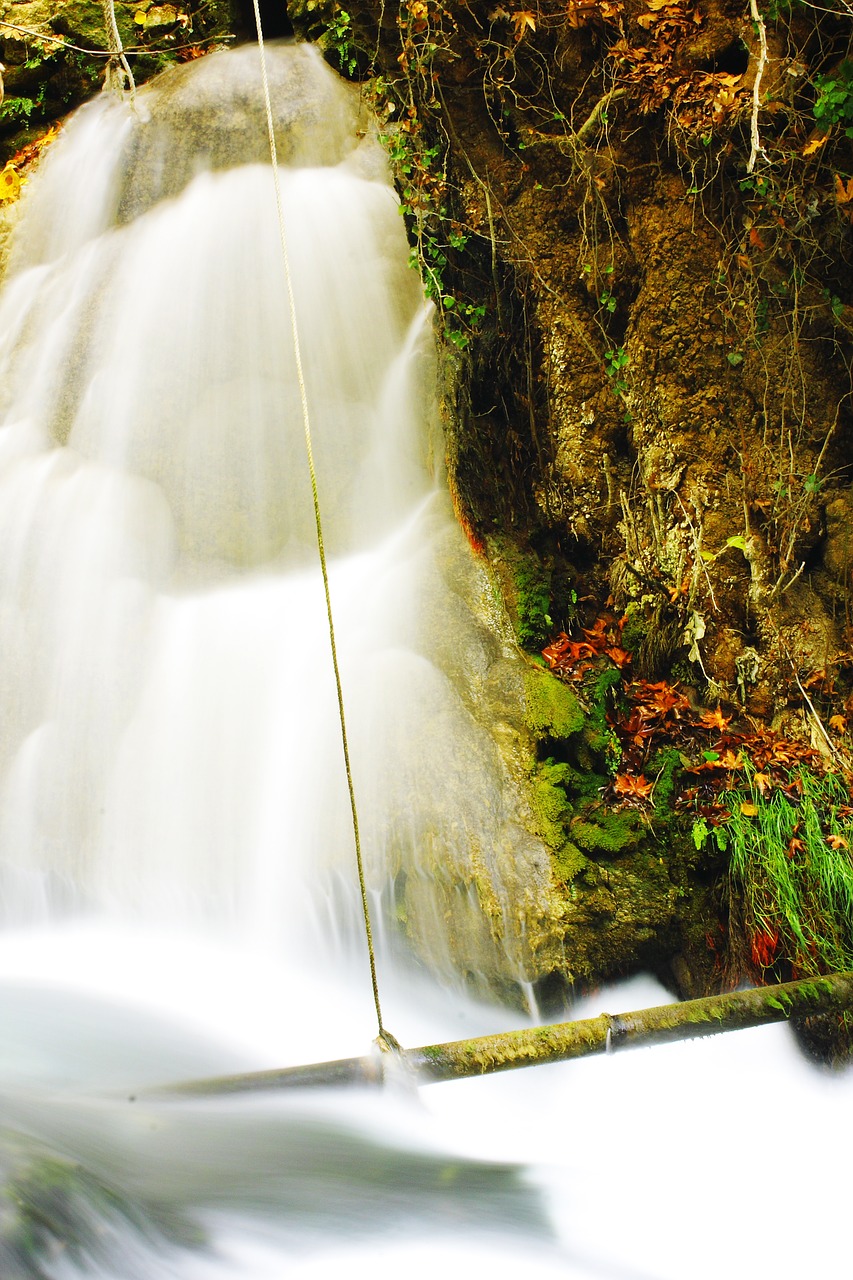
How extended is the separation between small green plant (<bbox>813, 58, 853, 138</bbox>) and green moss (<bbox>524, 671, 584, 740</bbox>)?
2293 mm

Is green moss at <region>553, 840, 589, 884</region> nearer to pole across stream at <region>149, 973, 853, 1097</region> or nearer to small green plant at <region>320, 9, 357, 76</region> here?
pole across stream at <region>149, 973, 853, 1097</region>

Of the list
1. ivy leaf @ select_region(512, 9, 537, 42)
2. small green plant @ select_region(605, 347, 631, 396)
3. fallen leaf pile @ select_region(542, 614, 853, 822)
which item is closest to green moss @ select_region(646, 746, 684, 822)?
fallen leaf pile @ select_region(542, 614, 853, 822)

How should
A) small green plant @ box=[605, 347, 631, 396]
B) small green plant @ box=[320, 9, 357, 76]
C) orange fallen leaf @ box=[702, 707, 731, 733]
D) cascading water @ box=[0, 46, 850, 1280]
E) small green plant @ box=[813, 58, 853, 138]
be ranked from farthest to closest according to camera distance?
small green plant @ box=[320, 9, 357, 76] → small green plant @ box=[605, 347, 631, 396] → orange fallen leaf @ box=[702, 707, 731, 733] → small green plant @ box=[813, 58, 853, 138] → cascading water @ box=[0, 46, 850, 1280]

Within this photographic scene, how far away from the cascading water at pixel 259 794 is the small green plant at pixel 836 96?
2.22m

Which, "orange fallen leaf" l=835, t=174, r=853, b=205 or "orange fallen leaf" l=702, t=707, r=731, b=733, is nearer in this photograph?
"orange fallen leaf" l=835, t=174, r=853, b=205

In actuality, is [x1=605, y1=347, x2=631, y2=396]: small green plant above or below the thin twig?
below

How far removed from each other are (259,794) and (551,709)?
1291 mm

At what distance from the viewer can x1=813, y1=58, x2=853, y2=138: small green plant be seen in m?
3.12

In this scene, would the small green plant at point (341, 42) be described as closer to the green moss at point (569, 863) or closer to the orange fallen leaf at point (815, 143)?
the orange fallen leaf at point (815, 143)

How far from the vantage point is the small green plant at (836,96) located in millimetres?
3115

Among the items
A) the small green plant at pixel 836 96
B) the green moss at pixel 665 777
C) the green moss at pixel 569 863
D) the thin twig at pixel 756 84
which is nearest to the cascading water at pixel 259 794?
the green moss at pixel 569 863

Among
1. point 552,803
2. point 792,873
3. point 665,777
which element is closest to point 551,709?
point 552,803

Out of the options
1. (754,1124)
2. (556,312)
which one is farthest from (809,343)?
(754,1124)

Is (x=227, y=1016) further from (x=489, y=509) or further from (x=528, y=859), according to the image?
(x=489, y=509)
